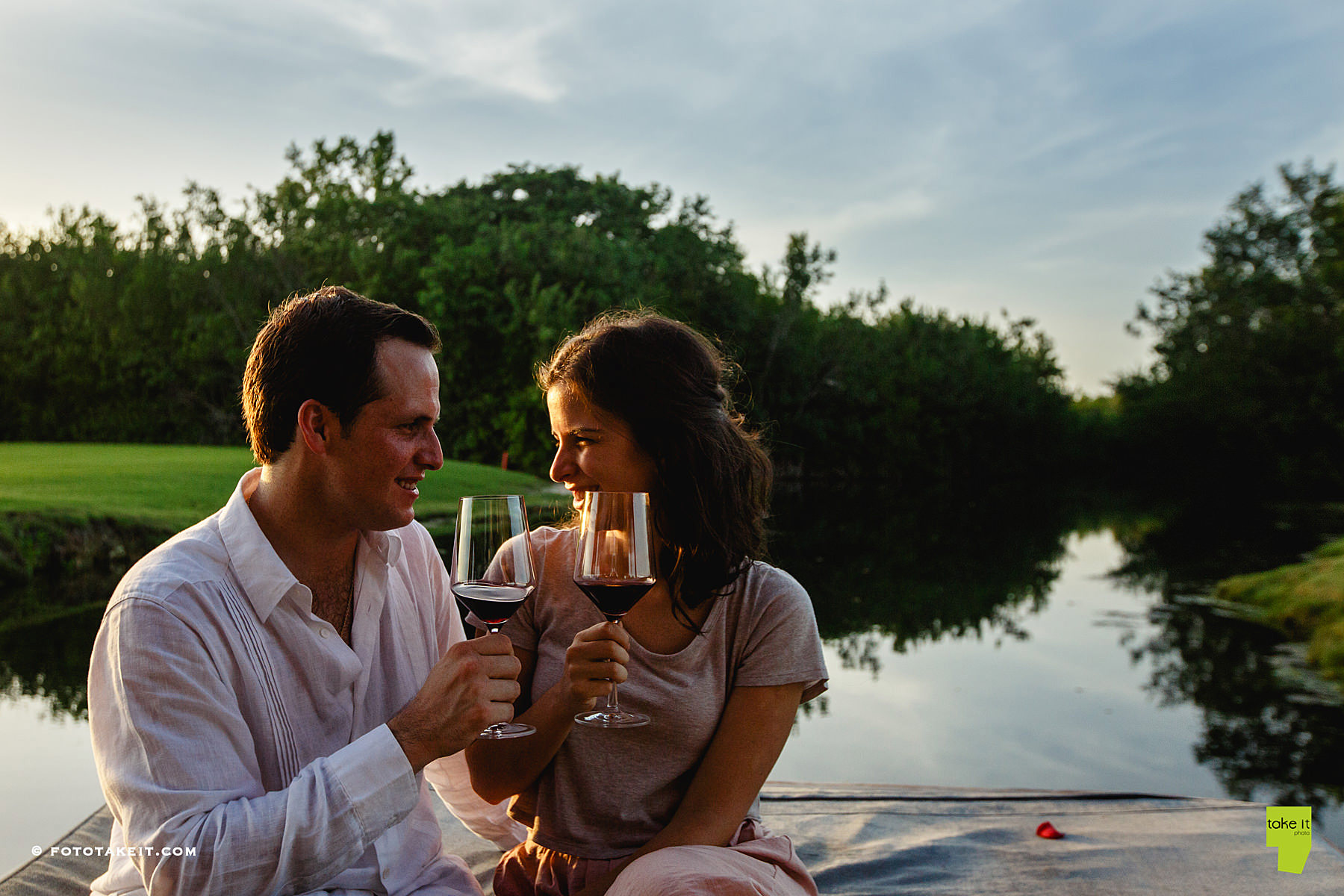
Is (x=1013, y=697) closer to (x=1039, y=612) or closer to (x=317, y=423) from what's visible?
(x=1039, y=612)

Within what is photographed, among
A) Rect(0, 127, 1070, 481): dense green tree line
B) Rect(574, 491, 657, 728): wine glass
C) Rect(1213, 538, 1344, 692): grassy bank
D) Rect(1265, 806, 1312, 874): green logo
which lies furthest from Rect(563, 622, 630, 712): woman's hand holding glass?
Rect(0, 127, 1070, 481): dense green tree line

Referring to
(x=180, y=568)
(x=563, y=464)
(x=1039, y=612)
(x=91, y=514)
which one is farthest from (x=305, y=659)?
(x=1039, y=612)

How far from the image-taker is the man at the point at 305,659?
169 centimetres

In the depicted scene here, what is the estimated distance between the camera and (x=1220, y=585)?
47.3 feet

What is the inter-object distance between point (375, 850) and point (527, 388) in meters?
23.8

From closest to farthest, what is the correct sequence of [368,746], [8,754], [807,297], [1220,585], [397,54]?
[368,746], [8,754], [1220,585], [397,54], [807,297]

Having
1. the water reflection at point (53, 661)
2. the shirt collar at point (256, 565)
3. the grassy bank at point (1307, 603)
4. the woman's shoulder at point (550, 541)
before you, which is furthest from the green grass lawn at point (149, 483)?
the grassy bank at point (1307, 603)

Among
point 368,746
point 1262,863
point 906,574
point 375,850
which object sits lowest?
point 906,574

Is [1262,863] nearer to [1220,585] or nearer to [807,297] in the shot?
[1220,585]

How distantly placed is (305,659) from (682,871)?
0.89 m

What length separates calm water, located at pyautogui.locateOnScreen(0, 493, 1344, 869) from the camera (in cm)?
652

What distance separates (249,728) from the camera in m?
1.94

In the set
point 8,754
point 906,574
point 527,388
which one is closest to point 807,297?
point 527,388

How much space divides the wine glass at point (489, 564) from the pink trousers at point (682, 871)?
0.40 m
